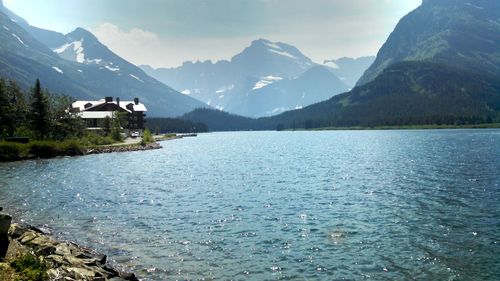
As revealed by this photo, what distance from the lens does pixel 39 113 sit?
434ft

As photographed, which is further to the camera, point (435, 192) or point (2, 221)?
point (435, 192)

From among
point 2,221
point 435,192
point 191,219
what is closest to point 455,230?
point 435,192

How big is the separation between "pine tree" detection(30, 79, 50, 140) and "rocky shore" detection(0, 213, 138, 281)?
11345 cm

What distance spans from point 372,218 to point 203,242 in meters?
17.2

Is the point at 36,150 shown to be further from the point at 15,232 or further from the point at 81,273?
the point at 81,273

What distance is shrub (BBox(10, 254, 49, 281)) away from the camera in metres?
19.9

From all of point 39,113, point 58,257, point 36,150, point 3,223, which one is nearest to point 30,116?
point 39,113

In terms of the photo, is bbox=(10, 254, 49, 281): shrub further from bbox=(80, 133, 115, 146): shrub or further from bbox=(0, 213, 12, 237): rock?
bbox=(80, 133, 115, 146): shrub

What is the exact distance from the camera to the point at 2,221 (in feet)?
82.8

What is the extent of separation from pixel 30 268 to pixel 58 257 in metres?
4.67

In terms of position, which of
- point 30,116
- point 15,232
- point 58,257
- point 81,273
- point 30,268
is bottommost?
point 81,273

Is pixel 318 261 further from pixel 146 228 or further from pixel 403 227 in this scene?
pixel 146 228

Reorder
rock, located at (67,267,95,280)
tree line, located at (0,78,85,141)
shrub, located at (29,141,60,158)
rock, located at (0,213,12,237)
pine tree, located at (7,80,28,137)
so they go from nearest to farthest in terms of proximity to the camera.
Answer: rock, located at (67,267,95,280) < rock, located at (0,213,12,237) < shrub, located at (29,141,60,158) < tree line, located at (0,78,85,141) < pine tree, located at (7,80,28,137)

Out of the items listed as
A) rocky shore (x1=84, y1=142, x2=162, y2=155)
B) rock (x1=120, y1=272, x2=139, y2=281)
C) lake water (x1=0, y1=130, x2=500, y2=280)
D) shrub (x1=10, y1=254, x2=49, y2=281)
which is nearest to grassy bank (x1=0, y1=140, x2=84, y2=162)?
rocky shore (x1=84, y1=142, x2=162, y2=155)
